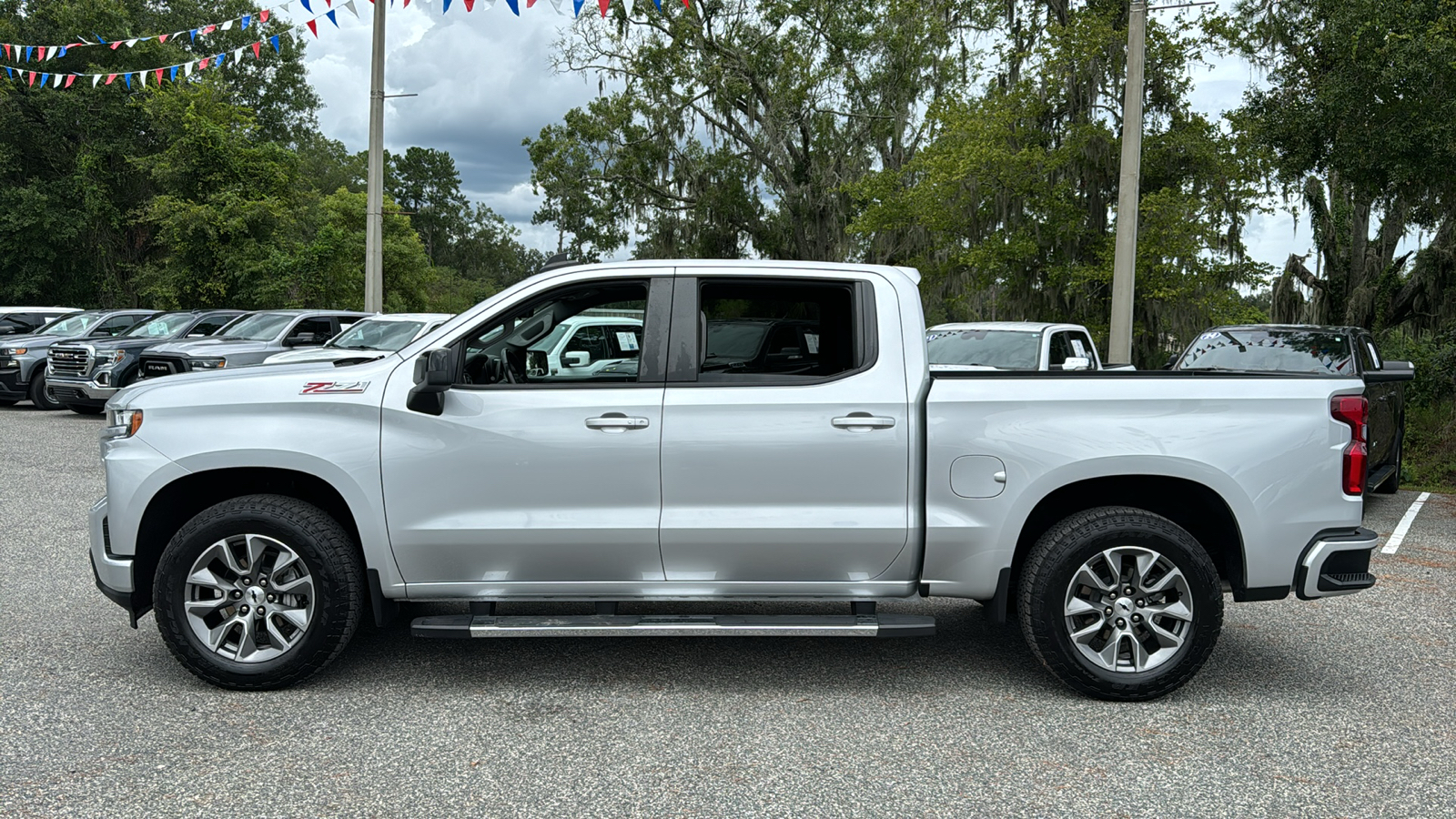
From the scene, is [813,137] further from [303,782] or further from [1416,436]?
[303,782]

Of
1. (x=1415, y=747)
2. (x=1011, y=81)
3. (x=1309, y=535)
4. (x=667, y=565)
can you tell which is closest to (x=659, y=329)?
(x=667, y=565)

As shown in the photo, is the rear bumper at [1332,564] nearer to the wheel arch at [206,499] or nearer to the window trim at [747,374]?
the window trim at [747,374]

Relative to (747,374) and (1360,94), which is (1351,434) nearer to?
(747,374)

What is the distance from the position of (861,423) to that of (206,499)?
300 cm

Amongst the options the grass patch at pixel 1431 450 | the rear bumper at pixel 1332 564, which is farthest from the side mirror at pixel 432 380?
the grass patch at pixel 1431 450

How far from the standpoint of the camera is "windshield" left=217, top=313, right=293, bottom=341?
16422 mm

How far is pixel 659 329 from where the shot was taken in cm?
463

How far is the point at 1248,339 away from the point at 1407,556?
3386 mm

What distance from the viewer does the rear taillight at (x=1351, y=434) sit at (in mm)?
4457

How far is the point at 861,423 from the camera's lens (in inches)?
175

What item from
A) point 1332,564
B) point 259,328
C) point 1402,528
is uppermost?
point 259,328

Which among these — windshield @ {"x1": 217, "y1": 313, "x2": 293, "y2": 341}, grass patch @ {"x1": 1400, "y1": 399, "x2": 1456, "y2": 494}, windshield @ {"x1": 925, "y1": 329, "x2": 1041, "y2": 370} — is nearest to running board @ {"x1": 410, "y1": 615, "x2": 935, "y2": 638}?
windshield @ {"x1": 925, "y1": 329, "x2": 1041, "y2": 370}

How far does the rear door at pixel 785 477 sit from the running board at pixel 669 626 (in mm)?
180

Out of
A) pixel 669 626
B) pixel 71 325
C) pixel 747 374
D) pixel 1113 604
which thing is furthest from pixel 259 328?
pixel 1113 604
